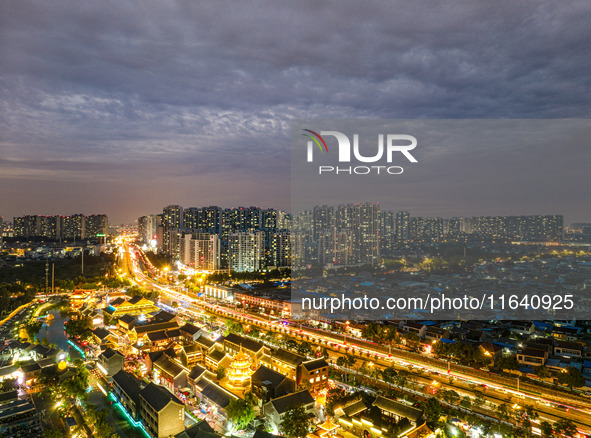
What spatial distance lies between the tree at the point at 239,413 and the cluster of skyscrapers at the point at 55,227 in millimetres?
32231

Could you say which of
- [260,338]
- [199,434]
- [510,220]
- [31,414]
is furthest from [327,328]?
[510,220]

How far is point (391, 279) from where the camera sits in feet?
52.1

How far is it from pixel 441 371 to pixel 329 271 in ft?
33.8

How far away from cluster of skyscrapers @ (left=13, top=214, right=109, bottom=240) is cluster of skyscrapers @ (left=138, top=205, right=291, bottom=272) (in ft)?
41.4

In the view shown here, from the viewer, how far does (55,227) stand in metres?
33.6

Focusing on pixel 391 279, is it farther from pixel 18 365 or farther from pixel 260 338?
pixel 18 365

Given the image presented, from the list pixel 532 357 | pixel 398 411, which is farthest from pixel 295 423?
pixel 532 357

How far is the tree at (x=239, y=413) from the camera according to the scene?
4945 mm

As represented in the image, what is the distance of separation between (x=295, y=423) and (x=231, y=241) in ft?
55.2

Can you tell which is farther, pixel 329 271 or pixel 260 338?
pixel 329 271

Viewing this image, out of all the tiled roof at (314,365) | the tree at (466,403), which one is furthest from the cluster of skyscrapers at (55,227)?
the tree at (466,403)

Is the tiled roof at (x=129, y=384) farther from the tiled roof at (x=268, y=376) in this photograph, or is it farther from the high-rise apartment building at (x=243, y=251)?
the high-rise apartment building at (x=243, y=251)

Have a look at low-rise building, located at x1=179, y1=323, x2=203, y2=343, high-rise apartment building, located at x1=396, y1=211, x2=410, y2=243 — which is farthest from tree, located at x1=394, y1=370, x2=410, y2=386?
high-rise apartment building, located at x1=396, y1=211, x2=410, y2=243

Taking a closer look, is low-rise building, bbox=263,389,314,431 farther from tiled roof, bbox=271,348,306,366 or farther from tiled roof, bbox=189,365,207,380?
tiled roof, bbox=189,365,207,380
